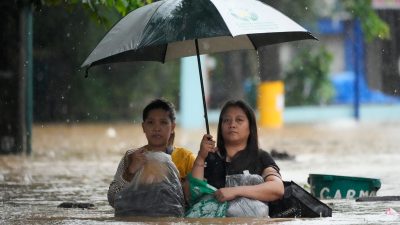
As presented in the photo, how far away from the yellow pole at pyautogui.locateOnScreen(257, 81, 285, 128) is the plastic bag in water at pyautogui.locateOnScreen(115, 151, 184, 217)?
20.9 meters

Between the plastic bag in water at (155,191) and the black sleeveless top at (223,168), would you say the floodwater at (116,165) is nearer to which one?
the plastic bag in water at (155,191)

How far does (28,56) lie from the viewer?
17.7m

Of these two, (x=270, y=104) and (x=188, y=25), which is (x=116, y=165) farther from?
(x=270, y=104)

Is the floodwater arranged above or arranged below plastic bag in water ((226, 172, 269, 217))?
below

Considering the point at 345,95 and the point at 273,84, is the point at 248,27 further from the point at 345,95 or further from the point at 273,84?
the point at 345,95

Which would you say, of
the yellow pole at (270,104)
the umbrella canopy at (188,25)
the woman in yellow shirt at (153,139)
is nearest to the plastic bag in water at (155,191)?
the woman in yellow shirt at (153,139)

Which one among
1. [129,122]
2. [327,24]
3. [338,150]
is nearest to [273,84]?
[129,122]

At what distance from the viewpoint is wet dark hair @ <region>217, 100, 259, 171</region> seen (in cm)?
812

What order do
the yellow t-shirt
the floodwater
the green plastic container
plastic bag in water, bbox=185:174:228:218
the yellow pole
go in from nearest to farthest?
1. plastic bag in water, bbox=185:174:228:218
2. the yellow t-shirt
3. the floodwater
4. the green plastic container
5. the yellow pole

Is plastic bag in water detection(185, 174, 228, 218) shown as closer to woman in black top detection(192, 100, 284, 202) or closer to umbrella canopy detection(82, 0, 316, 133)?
woman in black top detection(192, 100, 284, 202)

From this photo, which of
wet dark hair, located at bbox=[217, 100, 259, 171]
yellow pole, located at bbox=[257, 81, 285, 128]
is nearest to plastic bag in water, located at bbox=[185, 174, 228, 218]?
wet dark hair, located at bbox=[217, 100, 259, 171]

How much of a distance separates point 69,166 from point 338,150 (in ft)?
16.3

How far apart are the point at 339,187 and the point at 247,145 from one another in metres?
2.35

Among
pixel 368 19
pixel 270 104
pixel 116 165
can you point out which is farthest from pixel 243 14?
pixel 270 104
